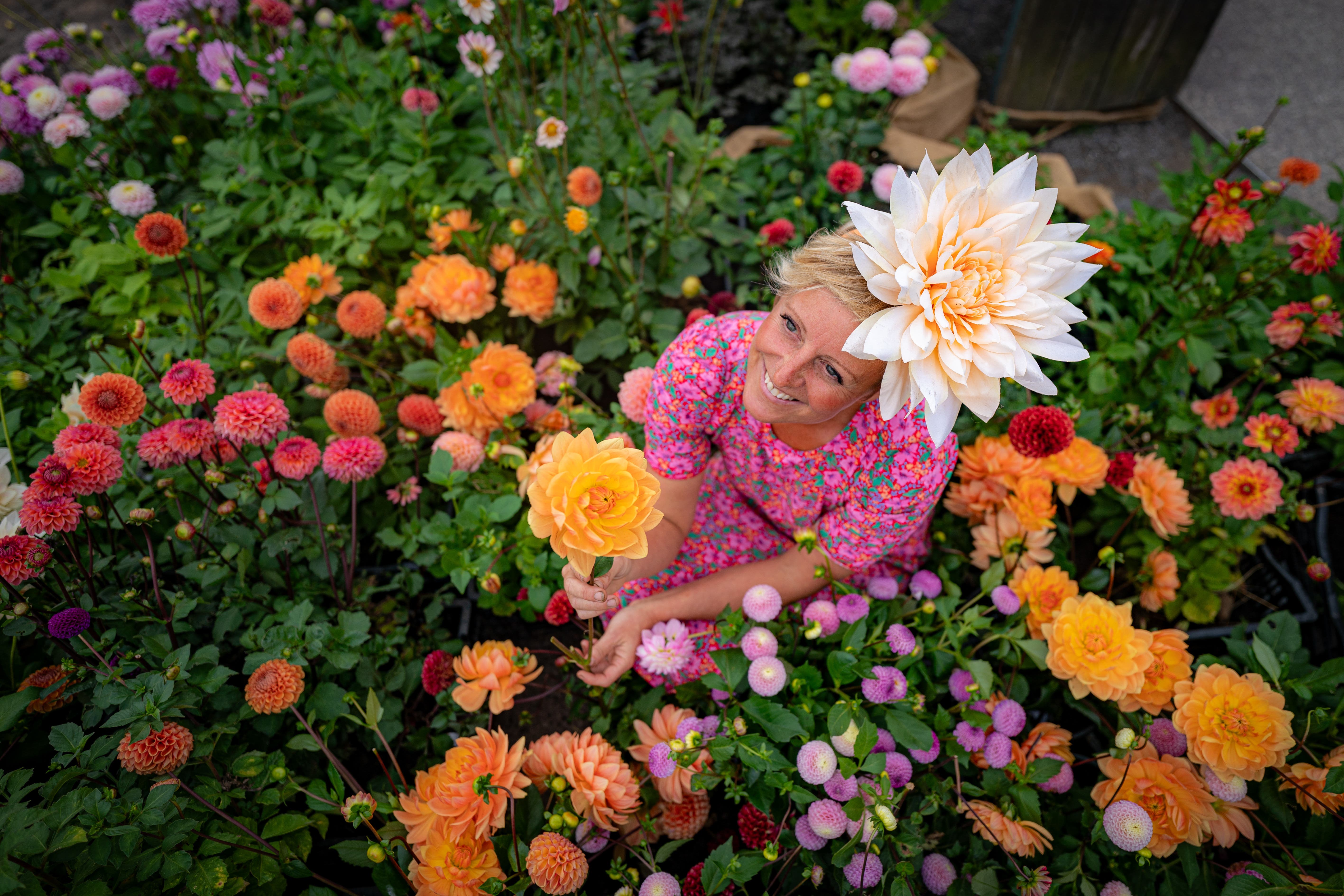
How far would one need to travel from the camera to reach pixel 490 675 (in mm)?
1442

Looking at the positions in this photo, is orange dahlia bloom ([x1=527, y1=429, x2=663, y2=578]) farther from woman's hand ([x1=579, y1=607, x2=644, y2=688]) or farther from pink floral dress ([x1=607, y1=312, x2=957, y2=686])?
woman's hand ([x1=579, y1=607, x2=644, y2=688])

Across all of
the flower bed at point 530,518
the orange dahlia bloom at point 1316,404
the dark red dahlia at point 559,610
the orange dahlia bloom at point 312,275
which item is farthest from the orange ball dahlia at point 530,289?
the orange dahlia bloom at point 1316,404

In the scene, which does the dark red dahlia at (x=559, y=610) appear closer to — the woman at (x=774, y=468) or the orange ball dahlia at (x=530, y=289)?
the woman at (x=774, y=468)

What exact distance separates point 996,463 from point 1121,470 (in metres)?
0.31

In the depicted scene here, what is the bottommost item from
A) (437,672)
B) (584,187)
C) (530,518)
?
(437,672)

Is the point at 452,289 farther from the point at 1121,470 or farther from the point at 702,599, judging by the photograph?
the point at 1121,470

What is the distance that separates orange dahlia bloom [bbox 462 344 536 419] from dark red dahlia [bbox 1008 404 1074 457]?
1.20 metres

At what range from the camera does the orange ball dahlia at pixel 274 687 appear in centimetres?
127

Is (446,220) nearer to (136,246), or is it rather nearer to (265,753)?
(136,246)

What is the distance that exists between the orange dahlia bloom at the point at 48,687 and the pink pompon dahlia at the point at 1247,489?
8.45 ft

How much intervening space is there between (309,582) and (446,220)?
118 centimetres

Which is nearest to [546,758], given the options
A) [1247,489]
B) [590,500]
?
[590,500]

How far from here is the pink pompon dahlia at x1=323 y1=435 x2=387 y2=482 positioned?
1463 millimetres

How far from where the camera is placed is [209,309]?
6.75ft
